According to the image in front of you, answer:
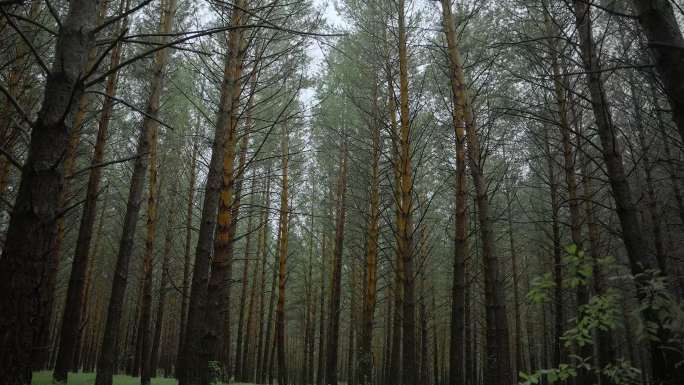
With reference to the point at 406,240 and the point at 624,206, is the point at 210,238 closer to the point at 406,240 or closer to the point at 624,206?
the point at 406,240

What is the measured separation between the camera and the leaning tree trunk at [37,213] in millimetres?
1392

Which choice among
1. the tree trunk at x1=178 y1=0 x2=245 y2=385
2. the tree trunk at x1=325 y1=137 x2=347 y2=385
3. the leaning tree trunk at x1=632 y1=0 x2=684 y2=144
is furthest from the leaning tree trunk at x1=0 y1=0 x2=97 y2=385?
the tree trunk at x1=325 y1=137 x2=347 y2=385

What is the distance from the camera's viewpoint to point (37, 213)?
149cm

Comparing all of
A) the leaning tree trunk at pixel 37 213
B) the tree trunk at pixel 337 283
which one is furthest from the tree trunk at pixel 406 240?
the leaning tree trunk at pixel 37 213

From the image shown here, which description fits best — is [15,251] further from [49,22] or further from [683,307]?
[49,22]

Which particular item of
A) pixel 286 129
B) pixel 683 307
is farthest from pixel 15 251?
pixel 286 129

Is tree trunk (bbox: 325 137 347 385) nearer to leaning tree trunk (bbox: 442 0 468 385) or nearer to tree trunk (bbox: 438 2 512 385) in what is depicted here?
leaning tree trunk (bbox: 442 0 468 385)

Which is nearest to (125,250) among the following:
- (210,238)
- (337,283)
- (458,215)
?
(210,238)

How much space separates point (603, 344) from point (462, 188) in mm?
4657

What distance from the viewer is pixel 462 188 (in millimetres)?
7184

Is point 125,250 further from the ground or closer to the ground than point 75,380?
further from the ground

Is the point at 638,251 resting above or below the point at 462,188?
below

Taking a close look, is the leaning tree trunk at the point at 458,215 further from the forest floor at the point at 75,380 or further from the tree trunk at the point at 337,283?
the forest floor at the point at 75,380

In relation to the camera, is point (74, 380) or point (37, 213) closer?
point (37, 213)
